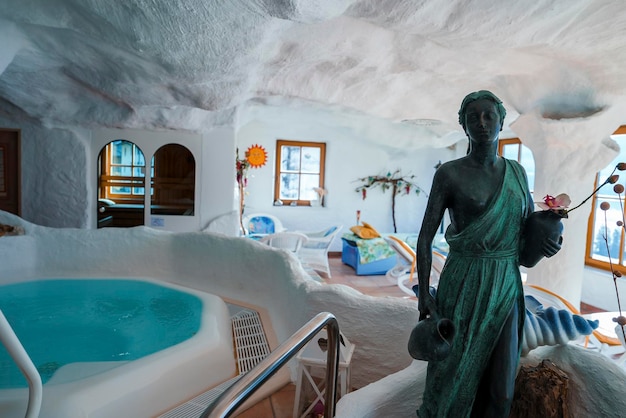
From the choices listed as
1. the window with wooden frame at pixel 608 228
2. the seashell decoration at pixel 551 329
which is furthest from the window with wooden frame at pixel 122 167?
the window with wooden frame at pixel 608 228

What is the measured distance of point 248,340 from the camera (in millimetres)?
3236

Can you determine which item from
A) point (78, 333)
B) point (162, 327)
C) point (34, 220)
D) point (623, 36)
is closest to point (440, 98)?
point (623, 36)

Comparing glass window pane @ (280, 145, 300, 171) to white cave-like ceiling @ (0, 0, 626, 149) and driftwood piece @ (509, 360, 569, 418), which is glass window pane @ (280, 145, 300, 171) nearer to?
white cave-like ceiling @ (0, 0, 626, 149)

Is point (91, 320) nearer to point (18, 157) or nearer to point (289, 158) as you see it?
point (18, 157)

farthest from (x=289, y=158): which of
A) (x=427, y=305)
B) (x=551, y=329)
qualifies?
(x=427, y=305)

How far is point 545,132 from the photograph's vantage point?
13.6 ft

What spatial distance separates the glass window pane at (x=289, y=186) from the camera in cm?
838

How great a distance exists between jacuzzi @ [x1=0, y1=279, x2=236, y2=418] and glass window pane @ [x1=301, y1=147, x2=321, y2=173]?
18.5 feet

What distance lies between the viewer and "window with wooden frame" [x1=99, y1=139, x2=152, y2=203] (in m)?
5.88

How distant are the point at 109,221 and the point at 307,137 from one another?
4.02m

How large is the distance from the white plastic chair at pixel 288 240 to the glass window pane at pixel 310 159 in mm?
2389

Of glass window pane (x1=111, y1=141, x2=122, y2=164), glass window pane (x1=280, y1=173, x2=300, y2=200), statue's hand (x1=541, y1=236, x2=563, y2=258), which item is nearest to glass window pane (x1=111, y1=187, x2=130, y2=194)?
glass window pane (x1=111, y1=141, x2=122, y2=164)

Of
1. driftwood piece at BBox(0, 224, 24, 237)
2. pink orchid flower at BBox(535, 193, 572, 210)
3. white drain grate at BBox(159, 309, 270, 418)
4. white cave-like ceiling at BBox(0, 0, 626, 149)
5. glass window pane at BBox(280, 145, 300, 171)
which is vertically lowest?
white drain grate at BBox(159, 309, 270, 418)

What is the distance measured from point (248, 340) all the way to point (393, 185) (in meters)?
6.16
